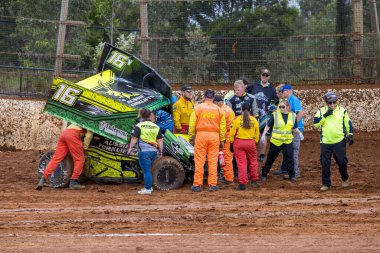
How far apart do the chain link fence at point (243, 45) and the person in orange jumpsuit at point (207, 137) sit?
5924 millimetres

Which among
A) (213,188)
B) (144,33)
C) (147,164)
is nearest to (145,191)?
(147,164)

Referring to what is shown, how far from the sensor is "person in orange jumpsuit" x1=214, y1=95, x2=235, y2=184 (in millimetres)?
18266

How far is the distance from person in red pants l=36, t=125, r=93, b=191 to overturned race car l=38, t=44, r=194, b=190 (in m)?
0.20

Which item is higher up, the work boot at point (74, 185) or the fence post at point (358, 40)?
the fence post at point (358, 40)

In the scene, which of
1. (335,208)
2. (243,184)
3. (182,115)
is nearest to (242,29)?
(182,115)

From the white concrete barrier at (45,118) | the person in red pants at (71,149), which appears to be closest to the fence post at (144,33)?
the white concrete barrier at (45,118)

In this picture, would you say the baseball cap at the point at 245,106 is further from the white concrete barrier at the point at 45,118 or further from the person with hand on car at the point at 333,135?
the white concrete barrier at the point at 45,118

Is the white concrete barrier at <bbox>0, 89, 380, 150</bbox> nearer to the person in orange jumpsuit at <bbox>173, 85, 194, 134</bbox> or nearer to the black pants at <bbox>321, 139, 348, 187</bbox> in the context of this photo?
the person in orange jumpsuit at <bbox>173, 85, 194, 134</bbox>

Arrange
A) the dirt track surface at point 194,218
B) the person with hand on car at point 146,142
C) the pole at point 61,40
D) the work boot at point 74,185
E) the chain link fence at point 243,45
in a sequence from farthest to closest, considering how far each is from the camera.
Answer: the pole at point 61,40 → the chain link fence at point 243,45 → the work boot at point 74,185 → the person with hand on car at point 146,142 → the dirt track surface at point 194,218

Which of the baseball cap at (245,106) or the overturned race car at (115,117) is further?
the baseball cap at (245,106)

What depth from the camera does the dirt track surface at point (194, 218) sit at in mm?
11672

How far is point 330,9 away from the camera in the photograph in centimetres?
2341

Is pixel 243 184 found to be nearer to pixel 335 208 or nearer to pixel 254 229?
pixel 335 208

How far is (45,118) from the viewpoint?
23.6 metres
